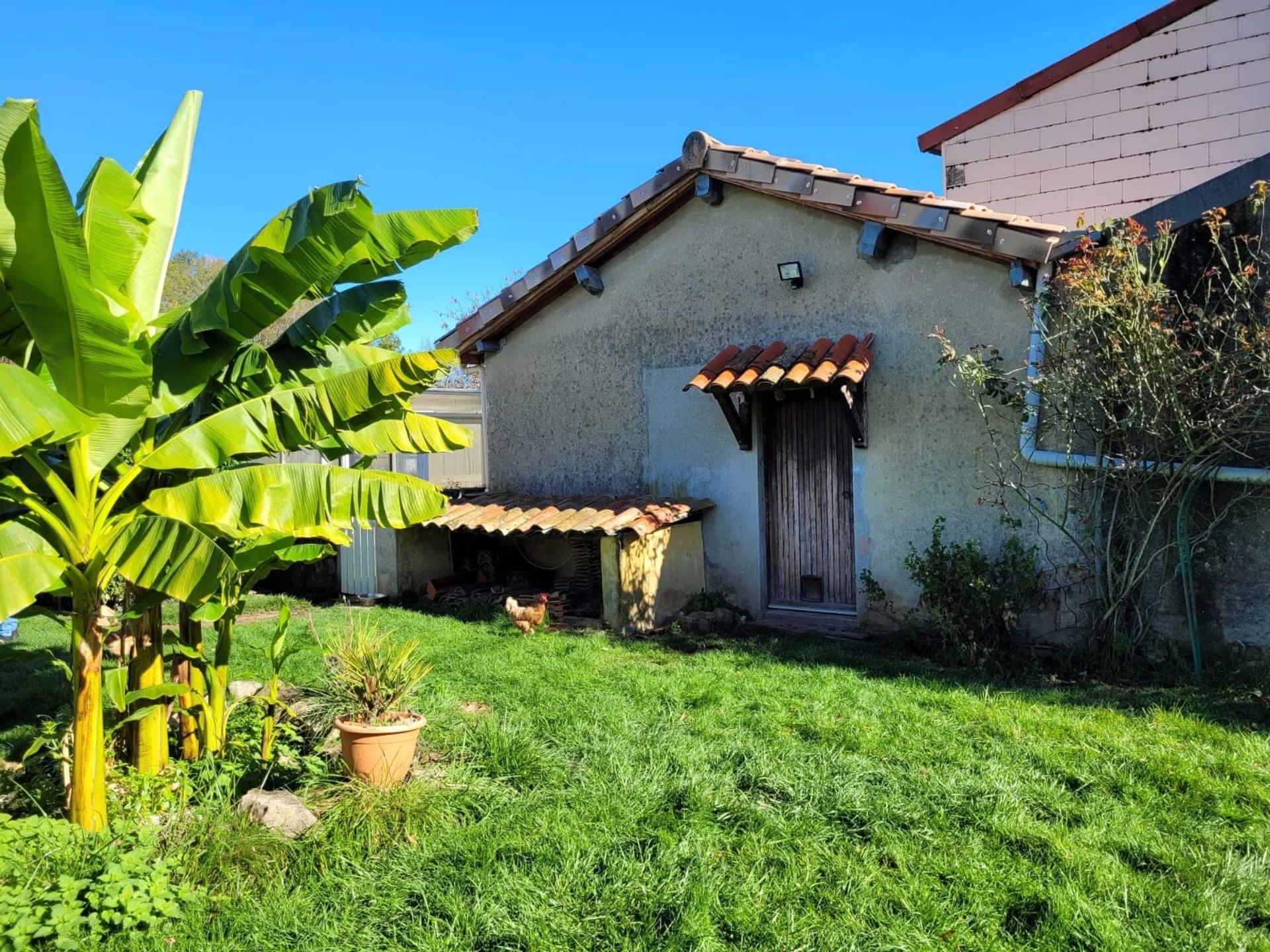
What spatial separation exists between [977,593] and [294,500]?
5.68 meters

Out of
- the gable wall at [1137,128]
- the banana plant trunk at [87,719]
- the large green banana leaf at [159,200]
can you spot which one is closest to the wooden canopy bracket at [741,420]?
the gable wall at [1137,128]

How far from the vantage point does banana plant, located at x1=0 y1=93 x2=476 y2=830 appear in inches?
128

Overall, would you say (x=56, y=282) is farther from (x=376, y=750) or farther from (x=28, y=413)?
(x=376, y=750)

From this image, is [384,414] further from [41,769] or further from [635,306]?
[635,306]

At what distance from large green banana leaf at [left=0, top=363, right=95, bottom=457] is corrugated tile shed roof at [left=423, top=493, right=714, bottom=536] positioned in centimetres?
568

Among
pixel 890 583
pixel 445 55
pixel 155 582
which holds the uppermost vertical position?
pixel 445 55

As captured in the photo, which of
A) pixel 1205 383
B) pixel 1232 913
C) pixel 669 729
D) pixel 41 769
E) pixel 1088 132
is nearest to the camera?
pixel 1232 913

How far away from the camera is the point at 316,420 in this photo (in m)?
4.32

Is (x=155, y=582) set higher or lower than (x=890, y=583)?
higher

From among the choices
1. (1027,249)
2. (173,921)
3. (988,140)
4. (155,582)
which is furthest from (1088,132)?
(173,921)

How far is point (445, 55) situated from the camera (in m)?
10.9

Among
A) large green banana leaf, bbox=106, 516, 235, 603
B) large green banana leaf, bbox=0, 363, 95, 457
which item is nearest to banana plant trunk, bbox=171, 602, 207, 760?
large green banana leaf, bbox=106, 516, 235, 603

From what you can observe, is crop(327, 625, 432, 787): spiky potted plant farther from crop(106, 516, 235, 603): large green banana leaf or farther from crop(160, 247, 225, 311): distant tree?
crop(160, 247, 225, 311): distant tree

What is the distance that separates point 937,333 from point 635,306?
13.9 ft
